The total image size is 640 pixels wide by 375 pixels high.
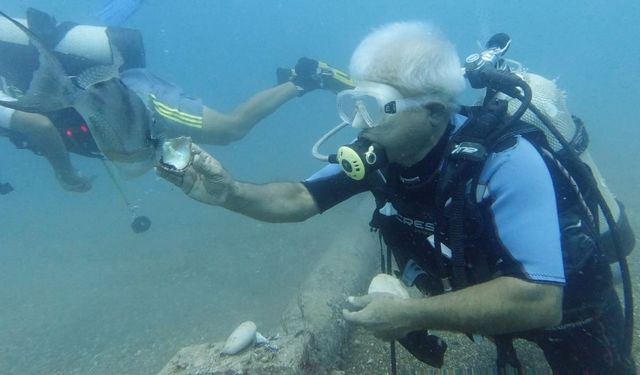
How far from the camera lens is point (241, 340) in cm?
326

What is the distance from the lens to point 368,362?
141 inches

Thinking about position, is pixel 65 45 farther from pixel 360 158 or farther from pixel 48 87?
pixel 360 158

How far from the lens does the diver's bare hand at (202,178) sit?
92.4 inches

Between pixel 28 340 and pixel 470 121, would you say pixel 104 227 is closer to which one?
pixel 28 340

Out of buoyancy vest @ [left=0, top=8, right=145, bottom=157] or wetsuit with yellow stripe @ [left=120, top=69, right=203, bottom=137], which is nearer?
buoyancy vest @ [left=0, top=8, right=145, bottom=157]

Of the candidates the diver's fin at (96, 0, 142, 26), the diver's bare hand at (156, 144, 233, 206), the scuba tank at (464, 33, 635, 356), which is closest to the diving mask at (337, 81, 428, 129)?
the scuba tank at (464, 33, 635, 356)

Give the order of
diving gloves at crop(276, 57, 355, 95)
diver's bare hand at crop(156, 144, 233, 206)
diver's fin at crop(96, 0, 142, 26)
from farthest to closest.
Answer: diver's fin at crop(96, 0, 142, 26), diving gloves at crop(276, 57, 355, 95), diver's bare hand at crop(156, 144, 233, 206)

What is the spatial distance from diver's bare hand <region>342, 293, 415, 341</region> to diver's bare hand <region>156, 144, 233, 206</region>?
1.13 meters

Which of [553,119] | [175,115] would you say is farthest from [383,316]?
[175,115]

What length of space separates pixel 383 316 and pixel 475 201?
2.49 feet

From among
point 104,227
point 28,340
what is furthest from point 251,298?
point 104,227

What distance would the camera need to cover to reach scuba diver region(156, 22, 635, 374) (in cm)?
193

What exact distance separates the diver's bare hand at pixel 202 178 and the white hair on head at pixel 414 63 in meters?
1.03

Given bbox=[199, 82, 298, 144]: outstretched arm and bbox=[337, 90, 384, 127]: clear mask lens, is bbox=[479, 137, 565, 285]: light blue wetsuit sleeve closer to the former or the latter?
bbox=[337, 90, 384, 127]: clear mask lens
